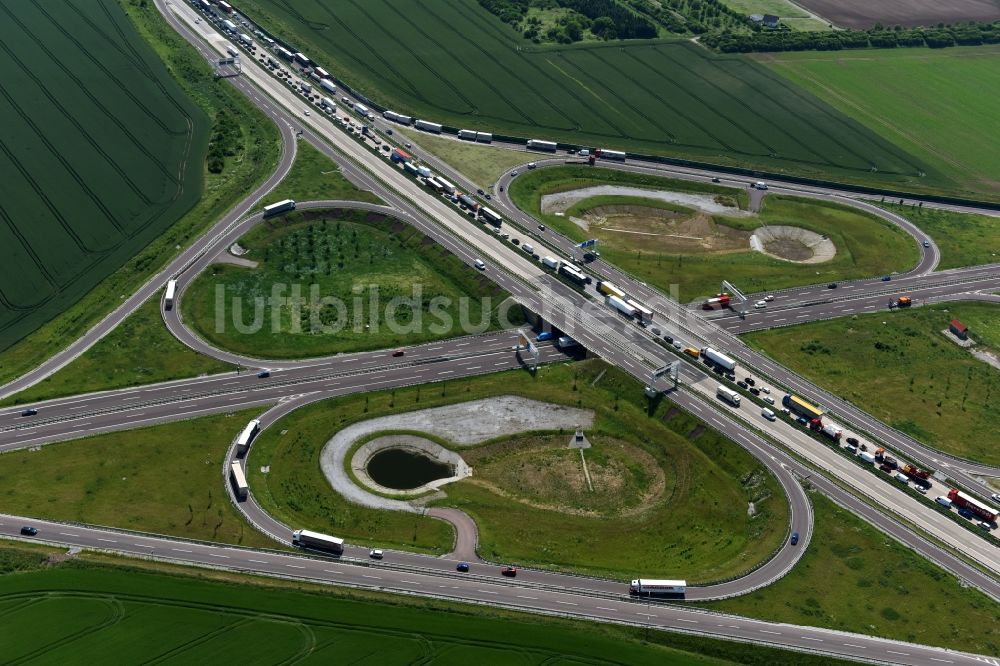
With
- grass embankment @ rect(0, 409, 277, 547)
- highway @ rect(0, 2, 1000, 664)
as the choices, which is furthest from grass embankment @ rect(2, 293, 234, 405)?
grass embankment @ rect(0, 409, 277, 547)

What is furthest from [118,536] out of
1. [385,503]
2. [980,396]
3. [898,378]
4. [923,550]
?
[980,396]

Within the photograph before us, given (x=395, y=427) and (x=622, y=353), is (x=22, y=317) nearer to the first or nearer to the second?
(x=395, y=427)

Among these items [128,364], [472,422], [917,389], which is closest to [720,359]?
[917,389]

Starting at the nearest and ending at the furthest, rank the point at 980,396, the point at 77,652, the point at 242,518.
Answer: the point at 77,652
the point at 242,518
the point at 980,396

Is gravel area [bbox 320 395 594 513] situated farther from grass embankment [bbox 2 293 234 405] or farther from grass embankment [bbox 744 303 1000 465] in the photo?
grass embankment [bbox 744 303 1000 465]

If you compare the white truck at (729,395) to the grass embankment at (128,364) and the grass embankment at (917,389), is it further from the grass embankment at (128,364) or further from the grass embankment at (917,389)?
the grass embankment at (128,364)
